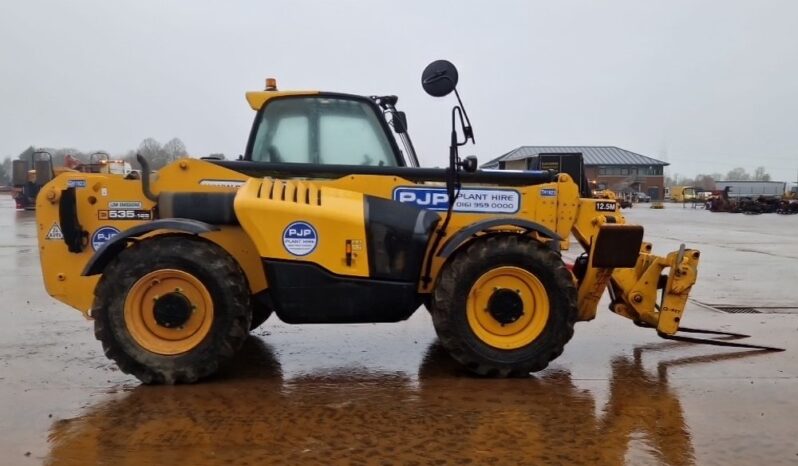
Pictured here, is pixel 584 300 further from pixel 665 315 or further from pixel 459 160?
pixel 459 160

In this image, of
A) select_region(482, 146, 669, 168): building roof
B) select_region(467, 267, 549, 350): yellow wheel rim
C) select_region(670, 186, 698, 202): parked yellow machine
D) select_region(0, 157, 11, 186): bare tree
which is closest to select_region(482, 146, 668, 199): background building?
select_region(482, 146, 669, 168): building roof

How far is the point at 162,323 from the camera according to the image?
4676 millimetres

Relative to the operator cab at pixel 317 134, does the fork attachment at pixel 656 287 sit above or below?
below

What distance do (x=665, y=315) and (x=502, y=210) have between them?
1657mm

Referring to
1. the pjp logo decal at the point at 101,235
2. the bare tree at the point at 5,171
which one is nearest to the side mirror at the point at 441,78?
the pjp logo decal at the point at 101,235

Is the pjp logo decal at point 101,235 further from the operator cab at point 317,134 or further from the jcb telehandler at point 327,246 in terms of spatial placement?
the operator cab at point 317,134

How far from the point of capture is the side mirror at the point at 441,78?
4.72 meters

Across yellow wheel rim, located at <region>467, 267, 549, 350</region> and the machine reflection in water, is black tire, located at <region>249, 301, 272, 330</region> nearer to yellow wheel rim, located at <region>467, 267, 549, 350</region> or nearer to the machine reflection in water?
the machine reflection in water

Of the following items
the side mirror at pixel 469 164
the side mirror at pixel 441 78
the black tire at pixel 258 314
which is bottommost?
the black tire at pixel 258 314

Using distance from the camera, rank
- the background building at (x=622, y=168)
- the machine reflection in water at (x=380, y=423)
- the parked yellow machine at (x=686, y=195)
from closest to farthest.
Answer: the machine reflection in water at (x=380, y=423), the background building at (x=622, y=168), the parked yellow machine at (x=686, y=195)

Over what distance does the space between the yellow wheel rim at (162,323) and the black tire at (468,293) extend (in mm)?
1726

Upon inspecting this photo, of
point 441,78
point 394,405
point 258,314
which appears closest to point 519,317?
point 394,405

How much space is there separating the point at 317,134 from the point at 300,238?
3.48 feet

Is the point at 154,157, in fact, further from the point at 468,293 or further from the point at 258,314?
the point at 468,293
